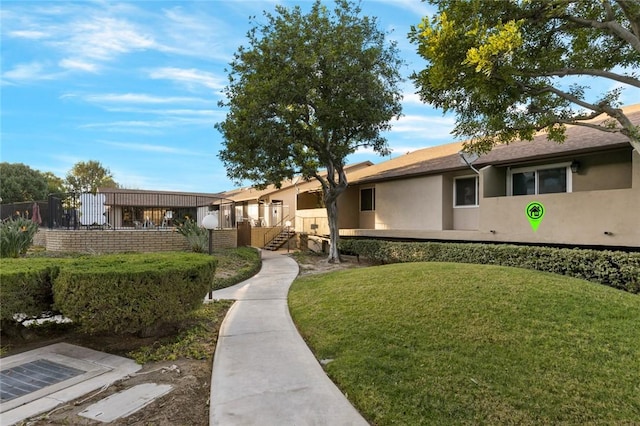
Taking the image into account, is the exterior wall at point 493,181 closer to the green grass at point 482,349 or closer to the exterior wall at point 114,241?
the green grass at point 482,349

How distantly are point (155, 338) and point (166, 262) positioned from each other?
1182 mm

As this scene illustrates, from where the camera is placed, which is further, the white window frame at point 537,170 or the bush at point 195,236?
the bush at point 195,236

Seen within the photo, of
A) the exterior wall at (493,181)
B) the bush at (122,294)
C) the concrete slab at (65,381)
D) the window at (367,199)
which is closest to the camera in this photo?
the concrete slab at (65,381)

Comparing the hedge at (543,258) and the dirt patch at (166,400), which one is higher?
the hedge at (543,258)

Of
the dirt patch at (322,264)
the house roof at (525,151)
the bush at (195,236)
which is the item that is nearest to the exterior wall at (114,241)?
the bush at (195,236)

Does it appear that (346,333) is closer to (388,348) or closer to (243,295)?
(388,348)

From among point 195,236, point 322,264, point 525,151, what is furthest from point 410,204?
point 195,236

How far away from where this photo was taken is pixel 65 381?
169 inches

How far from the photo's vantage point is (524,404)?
346 centimetres

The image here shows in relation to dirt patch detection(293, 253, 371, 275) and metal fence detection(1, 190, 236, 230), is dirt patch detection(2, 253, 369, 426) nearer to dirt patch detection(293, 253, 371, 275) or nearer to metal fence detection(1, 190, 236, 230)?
dirt patch detection(293, 253, 371, 275)

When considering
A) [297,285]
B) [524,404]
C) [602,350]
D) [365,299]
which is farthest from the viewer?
[297,285]

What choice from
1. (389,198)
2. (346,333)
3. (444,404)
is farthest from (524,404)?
(389,198)

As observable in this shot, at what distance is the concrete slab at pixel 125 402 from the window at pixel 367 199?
15609 mm

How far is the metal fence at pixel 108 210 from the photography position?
577 inches
